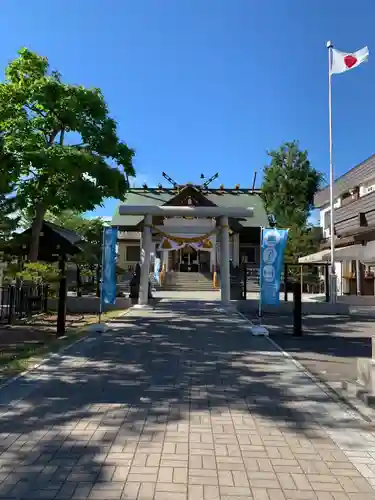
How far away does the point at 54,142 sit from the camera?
54.0 feet

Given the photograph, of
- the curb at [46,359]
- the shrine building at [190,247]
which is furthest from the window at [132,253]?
the curb at [46,359]

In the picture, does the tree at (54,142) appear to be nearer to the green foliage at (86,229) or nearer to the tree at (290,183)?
the green foliage at (86,229)

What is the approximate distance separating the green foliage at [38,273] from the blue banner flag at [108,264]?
1931mm

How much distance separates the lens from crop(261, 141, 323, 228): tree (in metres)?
48.2

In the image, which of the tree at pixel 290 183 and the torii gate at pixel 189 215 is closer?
the torii gate at pixel 189 215

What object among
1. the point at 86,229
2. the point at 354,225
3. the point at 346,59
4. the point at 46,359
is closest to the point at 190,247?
the point at 86,229

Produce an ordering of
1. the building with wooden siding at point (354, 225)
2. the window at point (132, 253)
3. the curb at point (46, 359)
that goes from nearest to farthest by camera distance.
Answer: the curb at point (46, 359) < the building with wooden siding at point (354, 225) < the window at point (132, 253)

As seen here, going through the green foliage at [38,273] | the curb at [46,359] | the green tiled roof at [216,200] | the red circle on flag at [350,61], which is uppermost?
the red circle on flag at [350,61]

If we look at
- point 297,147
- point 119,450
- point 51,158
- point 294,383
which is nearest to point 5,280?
point 51,158

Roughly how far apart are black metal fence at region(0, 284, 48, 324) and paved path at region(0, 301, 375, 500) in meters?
5.38

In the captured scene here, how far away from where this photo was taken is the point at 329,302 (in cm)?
1952

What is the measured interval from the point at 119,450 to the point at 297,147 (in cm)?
4973

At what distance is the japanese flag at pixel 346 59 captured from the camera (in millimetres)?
19391

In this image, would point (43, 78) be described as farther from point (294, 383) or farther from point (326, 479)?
point (326, 479)
